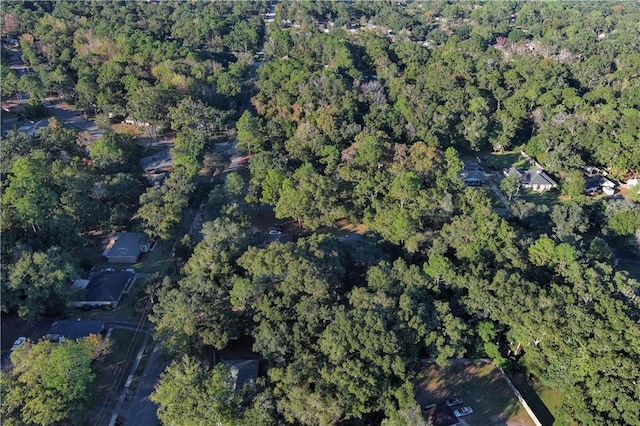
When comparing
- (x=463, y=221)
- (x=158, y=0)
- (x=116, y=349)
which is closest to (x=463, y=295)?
(x=463, y=221)

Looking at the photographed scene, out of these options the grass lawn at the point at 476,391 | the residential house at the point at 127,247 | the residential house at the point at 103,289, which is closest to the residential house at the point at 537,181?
the grass lawn at the point at 476,391

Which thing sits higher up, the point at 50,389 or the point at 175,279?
the point at 50,389

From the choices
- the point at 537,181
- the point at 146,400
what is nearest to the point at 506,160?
the point at 537,181

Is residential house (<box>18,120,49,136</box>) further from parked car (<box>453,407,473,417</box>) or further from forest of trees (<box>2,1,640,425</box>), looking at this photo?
parked car (<box>453,407,473,417</box>)

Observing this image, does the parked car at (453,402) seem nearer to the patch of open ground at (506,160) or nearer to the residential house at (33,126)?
the patch of open ground at (506,160)

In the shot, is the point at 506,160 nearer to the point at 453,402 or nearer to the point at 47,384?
the point at 453,402

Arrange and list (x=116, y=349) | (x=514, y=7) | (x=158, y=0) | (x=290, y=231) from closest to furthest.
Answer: (x=116, y=349)
(x=290, y=231)
(x=158, y=0)
(x=514, y=7)

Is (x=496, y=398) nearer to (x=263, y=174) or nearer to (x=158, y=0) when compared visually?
(x=263, y=174)
